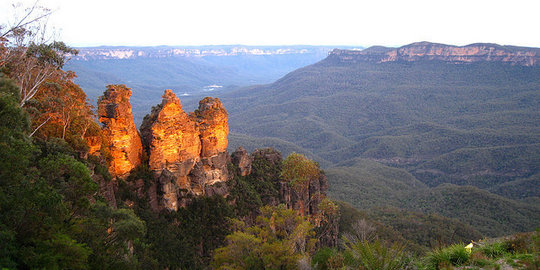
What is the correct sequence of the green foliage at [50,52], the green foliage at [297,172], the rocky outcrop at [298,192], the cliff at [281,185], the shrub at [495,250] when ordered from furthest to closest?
the green foliage at [297,172]
the rocky outcrop at [298,192]
the cliff at [281,185]
the green foliage at [50,52]
the shrub at [495,250]

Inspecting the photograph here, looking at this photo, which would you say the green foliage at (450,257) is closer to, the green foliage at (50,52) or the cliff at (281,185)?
the cliff at (281,185)

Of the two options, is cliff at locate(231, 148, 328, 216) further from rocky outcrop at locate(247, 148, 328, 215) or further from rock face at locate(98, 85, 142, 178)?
rock face at locate(98, 85, 142, 178)

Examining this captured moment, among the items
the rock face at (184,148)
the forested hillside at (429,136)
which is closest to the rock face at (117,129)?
the rock face at (184,148)

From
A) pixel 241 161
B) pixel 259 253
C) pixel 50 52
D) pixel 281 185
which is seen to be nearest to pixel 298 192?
pixel 281 185

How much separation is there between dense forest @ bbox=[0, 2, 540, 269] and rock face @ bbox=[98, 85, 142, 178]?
842 mm

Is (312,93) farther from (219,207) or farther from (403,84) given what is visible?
(219,207)

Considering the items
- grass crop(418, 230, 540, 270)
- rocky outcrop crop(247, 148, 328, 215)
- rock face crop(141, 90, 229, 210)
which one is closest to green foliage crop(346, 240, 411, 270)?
grass crop(418, 230, 540, 270)

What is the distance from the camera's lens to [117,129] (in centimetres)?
2589

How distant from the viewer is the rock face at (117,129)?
1008 inches

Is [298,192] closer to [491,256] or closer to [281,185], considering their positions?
[281,185]

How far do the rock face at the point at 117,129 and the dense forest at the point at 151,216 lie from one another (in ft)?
2.76

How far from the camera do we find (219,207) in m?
30.6

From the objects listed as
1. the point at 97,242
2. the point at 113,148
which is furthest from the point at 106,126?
the point at 97,242

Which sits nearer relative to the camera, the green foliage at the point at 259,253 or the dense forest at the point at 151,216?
the dense forest at the point at 151,216
